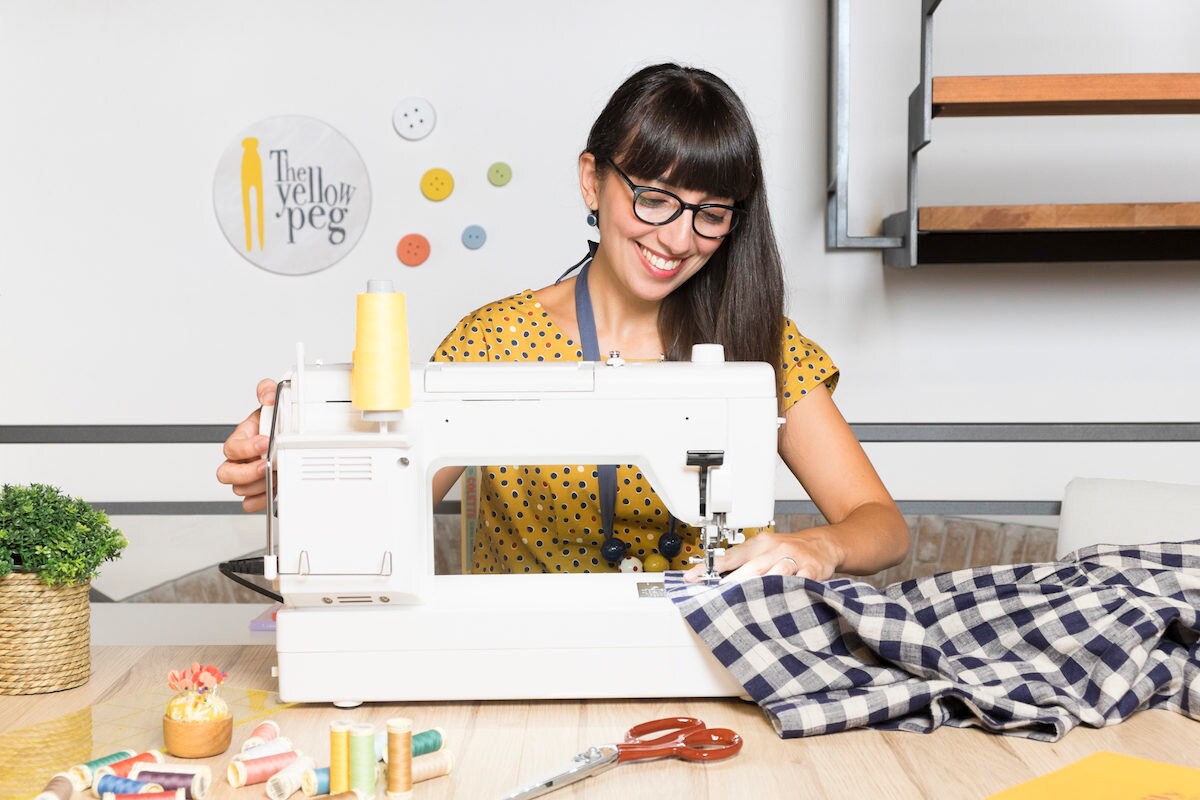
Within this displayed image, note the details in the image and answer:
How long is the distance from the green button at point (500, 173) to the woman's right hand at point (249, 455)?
5.09ft

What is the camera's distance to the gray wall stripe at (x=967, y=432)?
2834mm

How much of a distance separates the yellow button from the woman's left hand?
164cm

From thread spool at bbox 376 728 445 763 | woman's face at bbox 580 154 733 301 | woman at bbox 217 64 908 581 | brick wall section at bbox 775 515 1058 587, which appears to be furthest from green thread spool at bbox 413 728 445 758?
brick wall section at bbox 775 515 1058 587

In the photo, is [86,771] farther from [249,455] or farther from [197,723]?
[249,455]

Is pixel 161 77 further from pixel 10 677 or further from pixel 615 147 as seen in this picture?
pixel 10 677

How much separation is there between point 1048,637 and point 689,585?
1.24ft

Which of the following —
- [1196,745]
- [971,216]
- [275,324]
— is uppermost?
[971,216]

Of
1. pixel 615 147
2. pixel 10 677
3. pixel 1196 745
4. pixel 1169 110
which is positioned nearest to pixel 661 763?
pixel 1196 745

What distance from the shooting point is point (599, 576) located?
1364 mm

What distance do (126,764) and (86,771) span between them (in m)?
0.03

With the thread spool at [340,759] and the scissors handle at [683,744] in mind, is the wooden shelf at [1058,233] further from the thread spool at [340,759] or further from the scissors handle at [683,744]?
the thread spool at [340,759]

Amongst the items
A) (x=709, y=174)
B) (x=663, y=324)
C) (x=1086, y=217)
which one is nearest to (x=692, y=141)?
(x=709, y=174)

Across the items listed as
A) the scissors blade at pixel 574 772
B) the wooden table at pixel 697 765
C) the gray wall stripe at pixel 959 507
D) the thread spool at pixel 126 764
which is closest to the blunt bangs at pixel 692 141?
the wooden table at pixel 697 765

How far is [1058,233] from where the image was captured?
267 cm
